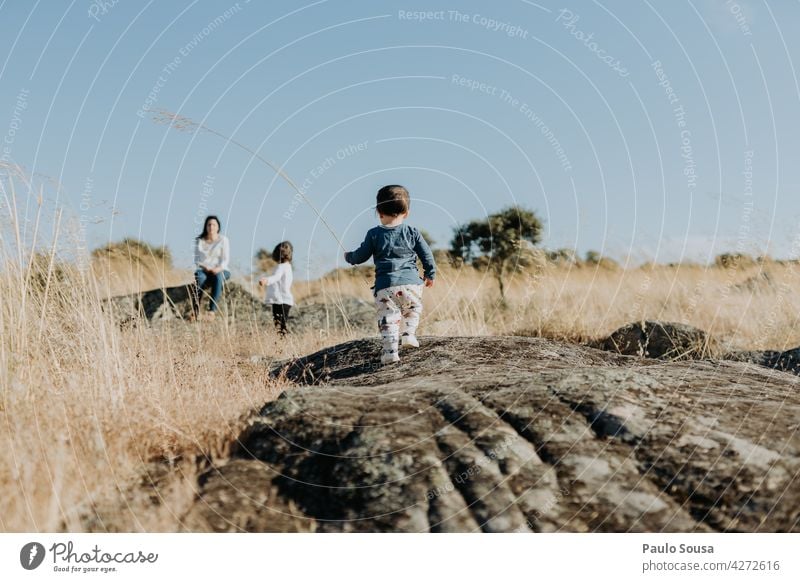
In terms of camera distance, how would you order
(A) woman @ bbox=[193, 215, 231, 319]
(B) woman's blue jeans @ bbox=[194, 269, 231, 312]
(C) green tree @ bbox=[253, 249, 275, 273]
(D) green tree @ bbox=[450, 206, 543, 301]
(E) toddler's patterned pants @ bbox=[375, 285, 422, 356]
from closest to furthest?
(E) toddler's patterned pants @ bbox=[375, 285, 422, 356] → (A) woman @ bbox=[193, 215, 231, 319] → (B) woman's blue jeans @ bbox=[194, 269, 231, 312] → (D) green tree @ bbox=[450, 206, 543, 301] → (C) green tree @ bbox=[253, 249, 275, 273]

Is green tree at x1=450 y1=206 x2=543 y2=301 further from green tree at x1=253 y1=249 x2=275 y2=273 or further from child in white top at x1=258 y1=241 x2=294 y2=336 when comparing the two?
green tree at x1=253 y1=249 x2=275 y2=273

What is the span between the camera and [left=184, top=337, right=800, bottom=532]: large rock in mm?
3152

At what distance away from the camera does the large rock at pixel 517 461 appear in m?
3.15

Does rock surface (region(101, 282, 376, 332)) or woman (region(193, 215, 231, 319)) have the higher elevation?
woman (region(193, 215, 231, 319))

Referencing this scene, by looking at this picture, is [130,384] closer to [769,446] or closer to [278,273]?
[769,446]

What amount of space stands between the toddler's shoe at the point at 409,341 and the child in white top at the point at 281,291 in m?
5.51

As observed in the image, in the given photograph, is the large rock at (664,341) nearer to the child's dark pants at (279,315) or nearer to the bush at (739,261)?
the bush at (739,261)

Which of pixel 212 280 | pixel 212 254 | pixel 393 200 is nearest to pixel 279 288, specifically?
pixel 212 254

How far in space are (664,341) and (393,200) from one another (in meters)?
5.22

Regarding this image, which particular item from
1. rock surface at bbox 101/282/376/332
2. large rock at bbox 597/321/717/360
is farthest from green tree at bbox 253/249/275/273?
large rock at bbox 597/321/717/360

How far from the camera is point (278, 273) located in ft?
40.2

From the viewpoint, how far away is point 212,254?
42.7ft

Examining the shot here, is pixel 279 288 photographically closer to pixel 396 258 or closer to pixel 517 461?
pixel 396 258

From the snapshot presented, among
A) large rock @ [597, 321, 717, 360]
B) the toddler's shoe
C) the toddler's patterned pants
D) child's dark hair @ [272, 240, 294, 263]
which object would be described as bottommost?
large rock @ [597, 321, 717, 360]
